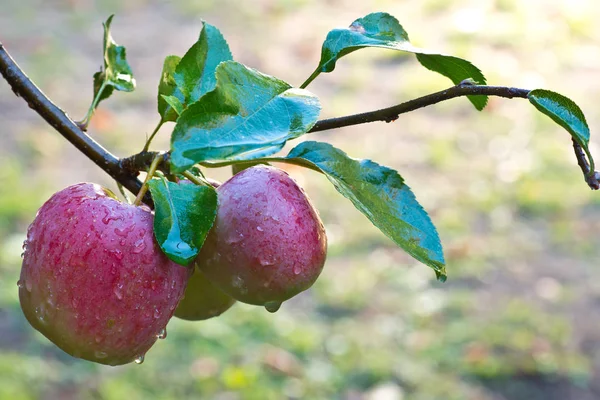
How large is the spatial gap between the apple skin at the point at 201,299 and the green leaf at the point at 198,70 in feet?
0.64

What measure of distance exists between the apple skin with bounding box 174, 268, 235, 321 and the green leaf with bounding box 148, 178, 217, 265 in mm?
164

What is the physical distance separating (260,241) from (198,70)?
0.71 feet

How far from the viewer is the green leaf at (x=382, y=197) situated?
80 centimetres

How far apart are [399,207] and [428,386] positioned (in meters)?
2.44

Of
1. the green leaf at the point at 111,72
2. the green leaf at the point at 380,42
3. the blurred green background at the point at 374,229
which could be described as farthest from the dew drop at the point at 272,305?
the blurred green background at the point at 374,229

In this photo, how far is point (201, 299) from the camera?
958 mm

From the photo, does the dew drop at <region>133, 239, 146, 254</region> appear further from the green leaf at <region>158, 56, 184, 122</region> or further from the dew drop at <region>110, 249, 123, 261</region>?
the green leaf at <region>158, 56, 184, 122</region>

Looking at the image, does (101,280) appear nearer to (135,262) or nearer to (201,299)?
(135,262)

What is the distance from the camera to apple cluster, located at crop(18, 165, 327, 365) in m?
0.79

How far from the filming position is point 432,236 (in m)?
0.80

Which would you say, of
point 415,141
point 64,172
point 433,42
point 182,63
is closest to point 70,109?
point 64,172

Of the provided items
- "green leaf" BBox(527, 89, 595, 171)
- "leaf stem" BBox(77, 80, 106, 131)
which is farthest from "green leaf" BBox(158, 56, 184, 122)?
"green leaf" BBox(527, 89, 595, 171)

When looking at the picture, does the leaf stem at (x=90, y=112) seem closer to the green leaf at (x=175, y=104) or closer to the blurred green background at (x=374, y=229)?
the green leaf at (x=175, y=104)

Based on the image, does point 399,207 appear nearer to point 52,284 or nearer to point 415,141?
point 52,284
